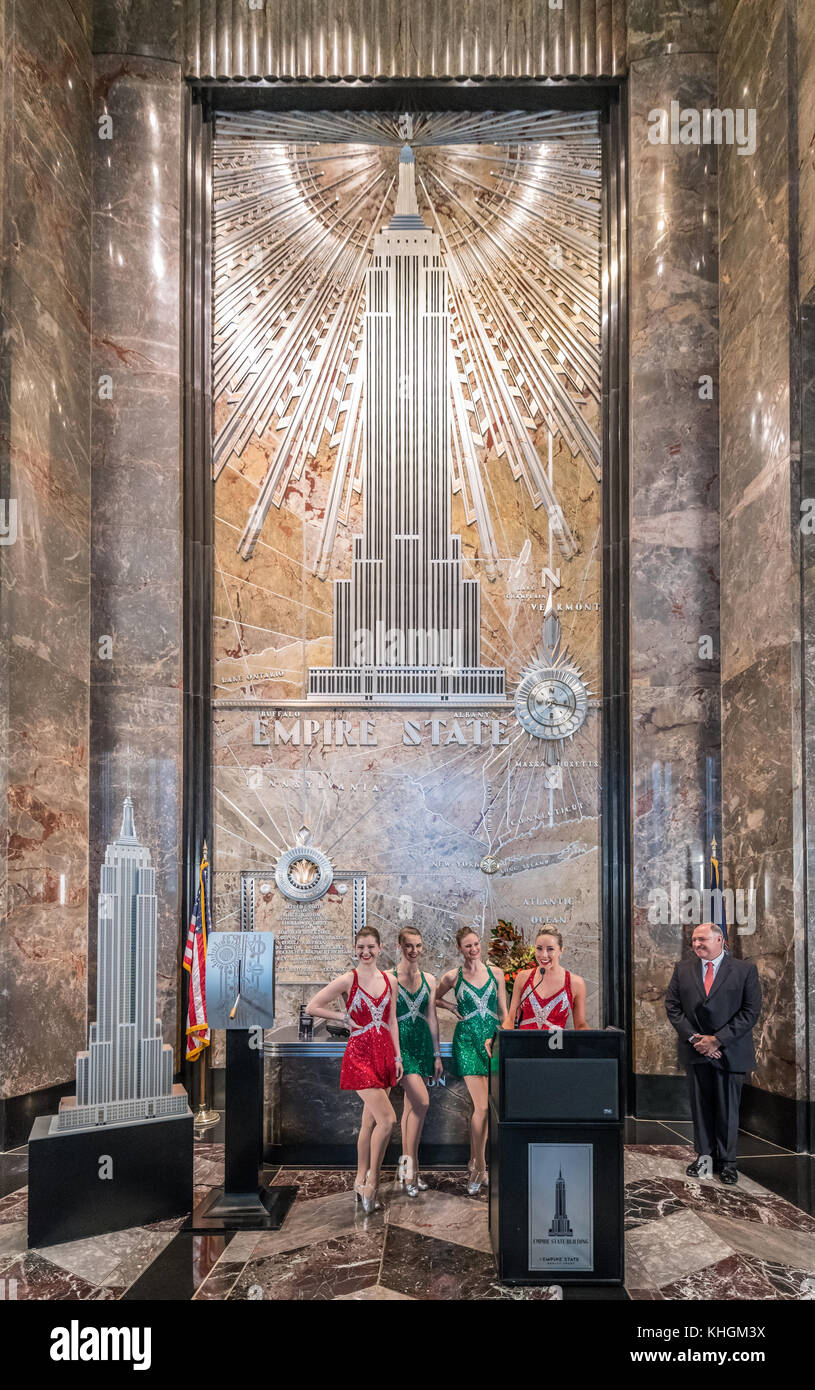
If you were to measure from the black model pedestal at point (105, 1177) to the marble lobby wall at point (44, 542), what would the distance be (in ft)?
5.97

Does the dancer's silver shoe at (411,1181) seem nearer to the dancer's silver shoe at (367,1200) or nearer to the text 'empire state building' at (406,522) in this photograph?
the dancer's silver shoe at (367,1200)

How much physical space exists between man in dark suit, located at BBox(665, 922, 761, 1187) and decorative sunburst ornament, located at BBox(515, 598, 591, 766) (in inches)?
95.8

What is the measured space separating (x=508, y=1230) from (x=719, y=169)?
305 inches

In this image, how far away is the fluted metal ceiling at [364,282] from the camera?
820 centimetres

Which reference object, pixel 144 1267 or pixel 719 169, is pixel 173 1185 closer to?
pixel 144 1267

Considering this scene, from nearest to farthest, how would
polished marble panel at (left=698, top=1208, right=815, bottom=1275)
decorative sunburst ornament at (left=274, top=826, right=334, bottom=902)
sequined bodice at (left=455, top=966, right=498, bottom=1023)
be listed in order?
polished marble panel at (left=698, top=1208, right=815, bottom=1275) → sequined bodice at (left=455, top=966, right=498, bottom=1023) → decorative sunburst ornament at (left=274, top=826, right=334, bottom=902)

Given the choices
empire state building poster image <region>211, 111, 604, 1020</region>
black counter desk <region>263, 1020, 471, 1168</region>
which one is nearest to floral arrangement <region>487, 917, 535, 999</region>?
empire state building poster image <region>211, 111, 604, 1020</region>

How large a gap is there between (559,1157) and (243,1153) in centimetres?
173

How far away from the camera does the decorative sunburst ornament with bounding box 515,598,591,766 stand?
7934mm

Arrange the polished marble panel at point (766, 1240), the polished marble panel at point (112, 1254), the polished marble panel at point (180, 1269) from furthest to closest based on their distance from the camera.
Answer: the polished marble panel at point (766, 1240)
the polished marble panel at point (112, 1254)
the polished marble panel at point (180, 1269)

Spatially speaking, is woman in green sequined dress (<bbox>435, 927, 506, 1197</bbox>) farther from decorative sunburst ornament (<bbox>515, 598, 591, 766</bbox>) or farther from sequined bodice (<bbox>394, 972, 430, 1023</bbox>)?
decorative sunburst ornament (<bbox>515, 598, 591, 766</bbox>)

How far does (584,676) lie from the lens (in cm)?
802

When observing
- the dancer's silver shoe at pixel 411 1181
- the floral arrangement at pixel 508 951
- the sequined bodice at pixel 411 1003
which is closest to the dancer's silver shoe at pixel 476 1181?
the dancer's silver shoe at pixel 411 1181
